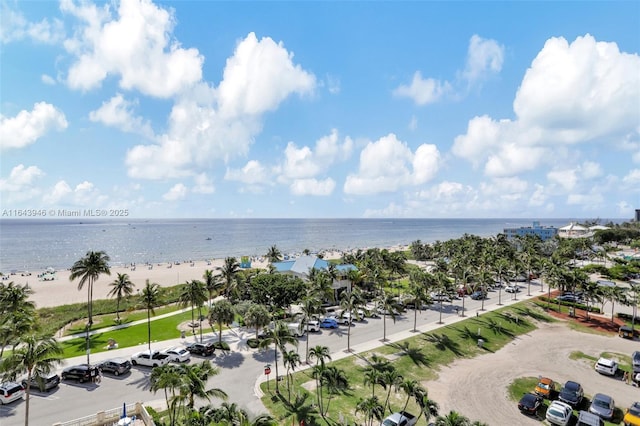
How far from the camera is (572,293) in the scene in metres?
68.8

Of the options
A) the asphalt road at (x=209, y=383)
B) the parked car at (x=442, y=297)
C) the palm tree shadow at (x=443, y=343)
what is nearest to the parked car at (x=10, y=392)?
the asphalt road at (x=209, y=383)

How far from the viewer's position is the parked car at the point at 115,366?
33.4 m

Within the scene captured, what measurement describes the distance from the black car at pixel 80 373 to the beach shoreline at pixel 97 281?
24486 millimetres

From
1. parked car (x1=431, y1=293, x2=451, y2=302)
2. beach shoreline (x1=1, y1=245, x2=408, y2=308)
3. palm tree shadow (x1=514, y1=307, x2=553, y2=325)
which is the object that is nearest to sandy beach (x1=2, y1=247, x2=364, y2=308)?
beach shoreline (x1=1, y1=245, x2=408, y2=308)

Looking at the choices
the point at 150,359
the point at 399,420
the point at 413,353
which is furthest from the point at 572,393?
the point at 150,359

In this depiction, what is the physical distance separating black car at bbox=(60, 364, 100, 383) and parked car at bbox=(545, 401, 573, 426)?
42.4m

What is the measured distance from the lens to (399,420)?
25.8 metres

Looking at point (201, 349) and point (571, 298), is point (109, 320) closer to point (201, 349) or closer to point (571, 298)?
point (201, 349)

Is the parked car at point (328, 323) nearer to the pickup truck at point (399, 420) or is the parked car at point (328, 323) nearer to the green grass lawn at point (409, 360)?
the green grass lawn at point (409, 360)

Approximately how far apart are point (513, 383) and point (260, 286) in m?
36.7

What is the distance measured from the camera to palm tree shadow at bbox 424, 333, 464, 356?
1685 inches

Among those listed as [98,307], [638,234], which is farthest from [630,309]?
[638,234]

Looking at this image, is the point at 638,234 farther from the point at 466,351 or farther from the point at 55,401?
the point at 55,401

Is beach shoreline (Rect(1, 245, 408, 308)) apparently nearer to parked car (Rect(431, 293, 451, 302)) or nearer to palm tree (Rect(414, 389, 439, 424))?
palm tree (Rect(414, 389, 439, 424))
